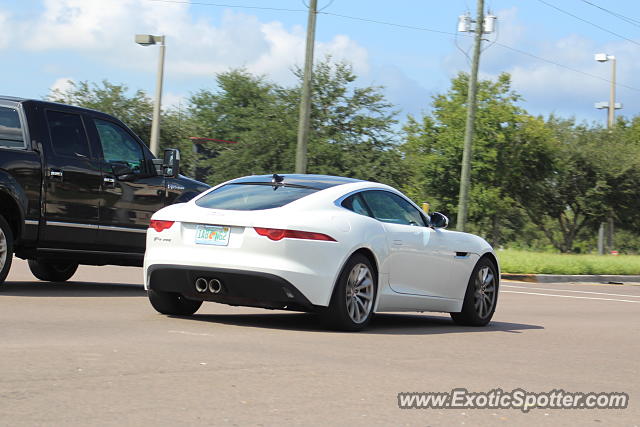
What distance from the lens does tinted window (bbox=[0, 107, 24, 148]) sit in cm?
1245

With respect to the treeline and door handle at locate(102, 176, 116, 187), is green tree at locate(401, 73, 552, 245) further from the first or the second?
door handle at locate(102, 176, 116, 187)

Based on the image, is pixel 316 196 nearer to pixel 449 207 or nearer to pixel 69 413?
pixel 69 413

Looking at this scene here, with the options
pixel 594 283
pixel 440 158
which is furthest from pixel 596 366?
pixel 440 158

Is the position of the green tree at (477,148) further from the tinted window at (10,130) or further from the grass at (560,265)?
the tinted window at (10,130)

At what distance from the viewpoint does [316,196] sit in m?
10.0

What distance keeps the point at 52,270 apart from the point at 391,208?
19.1ft

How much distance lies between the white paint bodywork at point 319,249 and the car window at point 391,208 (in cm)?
10

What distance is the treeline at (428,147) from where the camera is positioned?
1864 inches

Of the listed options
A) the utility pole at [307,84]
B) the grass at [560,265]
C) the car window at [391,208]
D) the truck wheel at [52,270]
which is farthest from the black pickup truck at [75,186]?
the grass at [560,265]

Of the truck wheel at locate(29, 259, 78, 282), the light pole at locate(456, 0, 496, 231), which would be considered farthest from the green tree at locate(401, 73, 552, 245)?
the truck wheel at locate(29, 259, 78, 282)

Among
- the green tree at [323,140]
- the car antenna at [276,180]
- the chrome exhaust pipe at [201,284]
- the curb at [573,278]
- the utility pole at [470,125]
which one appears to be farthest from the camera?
the green tree at [323,140]

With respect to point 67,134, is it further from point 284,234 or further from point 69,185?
point 284,234

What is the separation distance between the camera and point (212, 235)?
32.2 feet

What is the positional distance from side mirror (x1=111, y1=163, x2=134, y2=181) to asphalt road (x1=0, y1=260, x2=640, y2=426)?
143 cm
